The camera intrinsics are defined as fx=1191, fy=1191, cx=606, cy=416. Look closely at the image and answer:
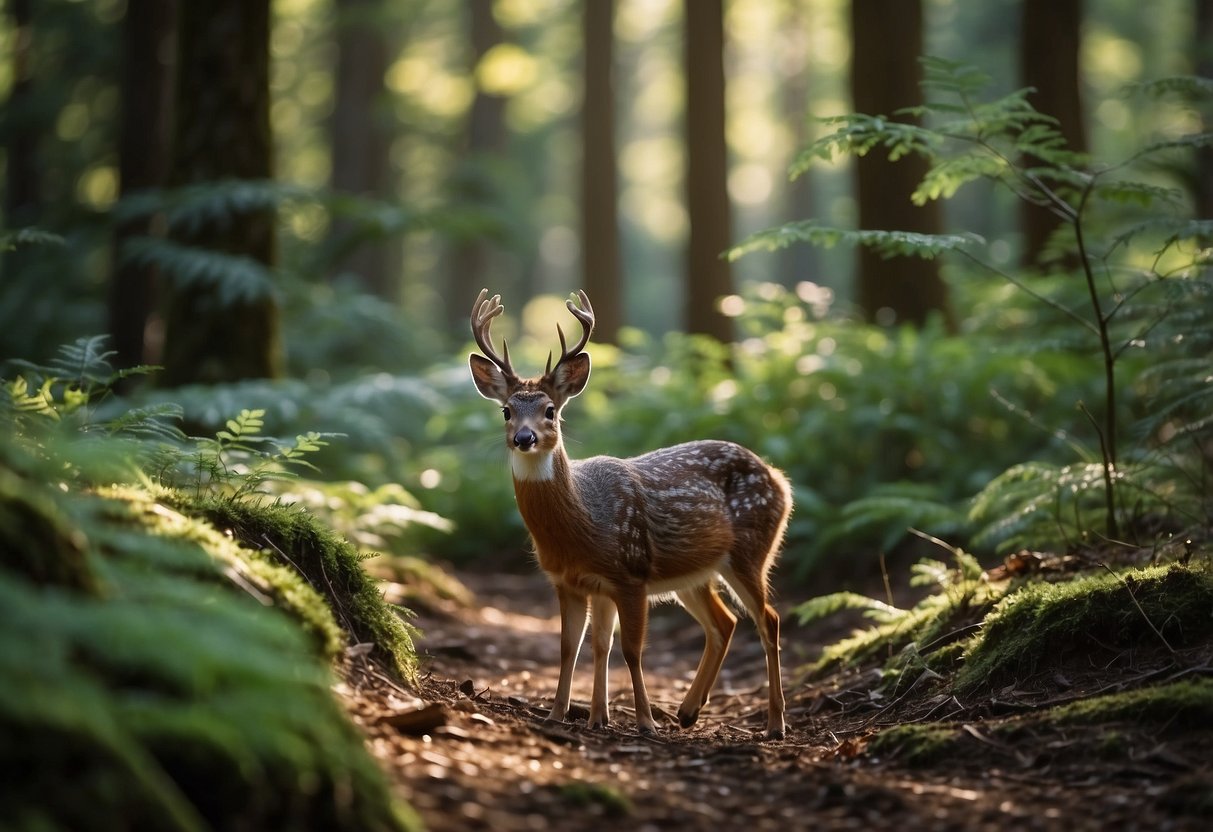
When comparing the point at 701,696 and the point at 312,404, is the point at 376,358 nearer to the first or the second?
the point at 312,404

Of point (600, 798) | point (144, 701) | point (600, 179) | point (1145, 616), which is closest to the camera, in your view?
point (144, 701)

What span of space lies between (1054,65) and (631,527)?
30.8ft

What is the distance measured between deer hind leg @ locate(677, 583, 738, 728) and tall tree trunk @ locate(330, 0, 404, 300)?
15882mm

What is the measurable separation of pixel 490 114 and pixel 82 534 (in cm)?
2482

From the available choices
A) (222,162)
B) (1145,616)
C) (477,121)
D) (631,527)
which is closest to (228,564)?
(631,527)

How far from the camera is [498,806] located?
3676 millimetres

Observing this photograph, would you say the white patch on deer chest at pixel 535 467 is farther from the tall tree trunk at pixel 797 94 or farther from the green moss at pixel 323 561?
the tall tree trunk at pixel 797 94

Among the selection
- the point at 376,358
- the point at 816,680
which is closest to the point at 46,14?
the point at 376,358

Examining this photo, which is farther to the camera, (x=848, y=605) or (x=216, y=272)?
(x=216, y=272)

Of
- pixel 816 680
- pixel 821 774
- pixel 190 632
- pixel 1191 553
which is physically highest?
pixel 190 632

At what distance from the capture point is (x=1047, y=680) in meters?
5.30

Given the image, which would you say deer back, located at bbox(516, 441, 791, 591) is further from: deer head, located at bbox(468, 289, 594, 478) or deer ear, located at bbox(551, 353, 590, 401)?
deer ear, located at bbox(551, 353, 590, 401)

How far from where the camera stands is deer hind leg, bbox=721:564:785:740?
19.8 ft

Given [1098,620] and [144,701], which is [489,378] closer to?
[1098,620]
